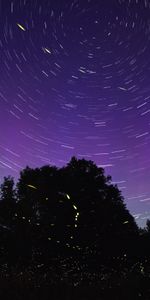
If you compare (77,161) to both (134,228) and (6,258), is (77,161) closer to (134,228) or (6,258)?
(134,228)

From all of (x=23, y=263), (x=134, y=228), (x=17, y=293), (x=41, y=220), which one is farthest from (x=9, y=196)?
(x=17, y=293)

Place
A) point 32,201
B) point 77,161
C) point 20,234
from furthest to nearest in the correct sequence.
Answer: point 77,161, point 32,201, point 20,234

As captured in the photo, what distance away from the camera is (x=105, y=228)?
31.8 metres

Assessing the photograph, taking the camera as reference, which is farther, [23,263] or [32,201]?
[32,201]

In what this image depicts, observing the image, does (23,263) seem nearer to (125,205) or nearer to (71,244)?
(71,244)

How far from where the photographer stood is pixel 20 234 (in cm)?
3131

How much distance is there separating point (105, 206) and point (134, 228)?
141 inches

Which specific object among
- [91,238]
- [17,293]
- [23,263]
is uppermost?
[91,238]

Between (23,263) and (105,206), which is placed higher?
(105,206)

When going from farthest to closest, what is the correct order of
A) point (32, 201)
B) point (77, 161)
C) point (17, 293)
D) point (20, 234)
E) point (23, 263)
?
point (77, 161)
point (32, 201)
point (20, 234)
point (23, 263)
point (17, 293)

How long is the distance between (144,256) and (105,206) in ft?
18.5

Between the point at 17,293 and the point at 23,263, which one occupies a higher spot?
the point at 23,263

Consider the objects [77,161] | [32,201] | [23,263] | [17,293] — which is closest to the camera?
[17,293]

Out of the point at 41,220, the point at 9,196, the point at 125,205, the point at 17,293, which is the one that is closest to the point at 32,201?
the point at 41,220
